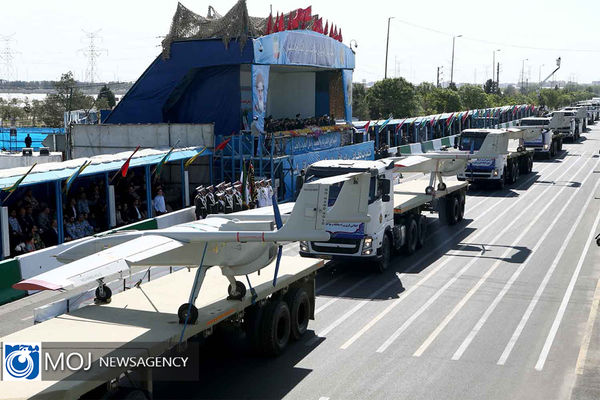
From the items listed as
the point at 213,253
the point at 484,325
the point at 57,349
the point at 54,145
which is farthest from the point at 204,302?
the point at 54,145

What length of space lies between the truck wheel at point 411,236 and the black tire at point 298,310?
850cm

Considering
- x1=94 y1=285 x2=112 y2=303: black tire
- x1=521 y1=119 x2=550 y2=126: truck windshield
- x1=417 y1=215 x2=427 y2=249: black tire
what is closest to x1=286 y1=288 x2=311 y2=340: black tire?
x1=94 y1=285 x2=112 y2=303: black tire

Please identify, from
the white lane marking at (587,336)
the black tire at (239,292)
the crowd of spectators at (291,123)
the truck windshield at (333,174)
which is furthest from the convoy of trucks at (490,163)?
the black tire at (239,292)

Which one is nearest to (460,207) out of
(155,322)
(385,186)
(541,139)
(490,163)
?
(490,163)

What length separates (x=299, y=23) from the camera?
133ft

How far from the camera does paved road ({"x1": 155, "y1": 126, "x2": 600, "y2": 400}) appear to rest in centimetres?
1252

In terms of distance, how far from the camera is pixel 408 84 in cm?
7938

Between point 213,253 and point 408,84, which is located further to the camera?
point 408,84

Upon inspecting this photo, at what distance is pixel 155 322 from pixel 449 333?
689 cm

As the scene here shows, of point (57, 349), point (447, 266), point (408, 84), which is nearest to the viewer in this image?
point (57, 349)

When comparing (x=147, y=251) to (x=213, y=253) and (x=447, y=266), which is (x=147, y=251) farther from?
(x=447, y=266)

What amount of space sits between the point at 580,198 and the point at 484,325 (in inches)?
885

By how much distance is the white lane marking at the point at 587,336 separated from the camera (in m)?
13.3

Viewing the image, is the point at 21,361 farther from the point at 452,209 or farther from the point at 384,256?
the point at 452,209
